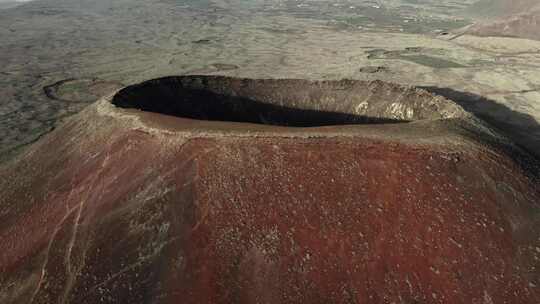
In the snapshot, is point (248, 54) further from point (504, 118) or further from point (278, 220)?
point (278, 220)

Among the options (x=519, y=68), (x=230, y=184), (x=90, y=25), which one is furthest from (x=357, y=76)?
(x=90, y=25)

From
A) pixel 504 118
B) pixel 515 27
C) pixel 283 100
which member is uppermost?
pixel 283 100

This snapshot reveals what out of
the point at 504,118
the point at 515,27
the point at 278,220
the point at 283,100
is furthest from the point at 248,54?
the point at 278,220

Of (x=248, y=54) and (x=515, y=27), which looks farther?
(x=515, y=27)

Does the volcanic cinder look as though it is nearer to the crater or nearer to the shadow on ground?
the crater

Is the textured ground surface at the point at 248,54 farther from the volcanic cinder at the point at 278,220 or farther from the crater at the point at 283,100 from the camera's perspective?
the volcanic cinder at the point at 278,220

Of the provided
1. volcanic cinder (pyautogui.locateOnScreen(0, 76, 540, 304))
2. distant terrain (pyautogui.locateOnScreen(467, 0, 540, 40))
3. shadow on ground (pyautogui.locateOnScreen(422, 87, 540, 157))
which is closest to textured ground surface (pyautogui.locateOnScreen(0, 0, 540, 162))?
shadow on ground (pyautogui.locateOnScreen(422, 87, 540, 157))

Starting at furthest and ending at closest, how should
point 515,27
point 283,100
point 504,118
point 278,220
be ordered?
point 515,27, point 504,118, point 283,100, point 278,220
